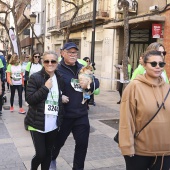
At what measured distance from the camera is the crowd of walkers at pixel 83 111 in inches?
111

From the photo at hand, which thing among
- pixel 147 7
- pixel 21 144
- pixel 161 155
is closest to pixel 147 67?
pixel 161 155

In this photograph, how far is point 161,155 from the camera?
2.88 m

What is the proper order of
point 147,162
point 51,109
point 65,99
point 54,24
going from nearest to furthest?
point 147,162 < point 51,109 < point 65,99 < point 54,24

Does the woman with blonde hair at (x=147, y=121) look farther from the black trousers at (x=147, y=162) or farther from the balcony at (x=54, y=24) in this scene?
the balcony at (x=54, y=24)

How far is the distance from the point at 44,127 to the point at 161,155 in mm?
1406

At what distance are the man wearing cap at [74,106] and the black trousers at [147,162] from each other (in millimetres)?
1174

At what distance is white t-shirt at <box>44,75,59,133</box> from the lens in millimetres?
3631

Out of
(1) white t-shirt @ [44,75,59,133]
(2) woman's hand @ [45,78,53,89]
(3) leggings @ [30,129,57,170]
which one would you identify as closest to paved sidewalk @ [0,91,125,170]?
(3) leggings @ [30,129,57,170]

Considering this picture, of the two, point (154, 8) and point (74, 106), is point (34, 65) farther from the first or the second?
point (154, 8)

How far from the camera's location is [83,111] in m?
4.05

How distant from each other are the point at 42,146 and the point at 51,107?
476 millimetres

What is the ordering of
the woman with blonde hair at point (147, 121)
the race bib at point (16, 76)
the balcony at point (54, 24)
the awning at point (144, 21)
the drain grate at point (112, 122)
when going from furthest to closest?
1. the balcony at point (54, 24)
2. the awning at point (144, 21)
3. the race bib at point (16, 76)
4. the drain grate at point (112, 122)
5. the woman with blonde hair at point (147, 121)

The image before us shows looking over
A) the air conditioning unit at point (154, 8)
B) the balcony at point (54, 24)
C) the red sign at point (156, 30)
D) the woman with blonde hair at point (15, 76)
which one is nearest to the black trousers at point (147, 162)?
the woman with blonde hair at point (15, 76)

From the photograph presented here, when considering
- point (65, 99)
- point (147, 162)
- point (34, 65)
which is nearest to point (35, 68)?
point (34, 65)
